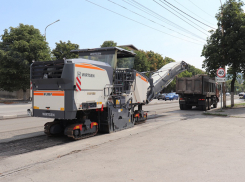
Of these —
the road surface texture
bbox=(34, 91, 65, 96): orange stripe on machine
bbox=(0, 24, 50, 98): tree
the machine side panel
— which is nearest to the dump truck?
the machine side panel

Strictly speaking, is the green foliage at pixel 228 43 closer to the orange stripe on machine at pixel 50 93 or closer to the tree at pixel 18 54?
the orange stripe on machine at pixel 50 93

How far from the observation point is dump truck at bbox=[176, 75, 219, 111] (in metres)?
17.6

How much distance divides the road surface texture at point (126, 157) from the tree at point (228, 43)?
34.3 feet

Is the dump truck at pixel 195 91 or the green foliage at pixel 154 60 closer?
the dump truck at pixel 195 91

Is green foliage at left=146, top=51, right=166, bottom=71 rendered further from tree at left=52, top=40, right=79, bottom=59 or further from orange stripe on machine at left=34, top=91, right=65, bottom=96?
orange stripe on machine at left=34, top=91, right=65, bottom=96

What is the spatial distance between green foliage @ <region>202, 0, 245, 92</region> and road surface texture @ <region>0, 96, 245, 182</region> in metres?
10.5

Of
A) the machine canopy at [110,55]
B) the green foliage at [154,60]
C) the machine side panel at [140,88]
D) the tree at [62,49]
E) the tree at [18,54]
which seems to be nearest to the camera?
the machine canopy at [110,55]

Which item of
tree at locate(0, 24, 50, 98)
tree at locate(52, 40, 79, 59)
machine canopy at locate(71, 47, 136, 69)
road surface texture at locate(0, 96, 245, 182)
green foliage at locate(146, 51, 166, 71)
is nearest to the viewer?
road surface texture at locate(0, 96, 245, 182)

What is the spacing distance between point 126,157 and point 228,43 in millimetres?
14808

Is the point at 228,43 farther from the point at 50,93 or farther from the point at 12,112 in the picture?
the point at 12,112

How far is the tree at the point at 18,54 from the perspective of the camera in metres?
29.0

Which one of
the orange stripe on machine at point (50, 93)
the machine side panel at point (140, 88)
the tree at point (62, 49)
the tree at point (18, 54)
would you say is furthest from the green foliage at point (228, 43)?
the tree at point (62, 49)

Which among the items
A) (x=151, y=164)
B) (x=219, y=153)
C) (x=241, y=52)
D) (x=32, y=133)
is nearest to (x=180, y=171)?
(x=151, y=164)

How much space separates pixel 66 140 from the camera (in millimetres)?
7844
